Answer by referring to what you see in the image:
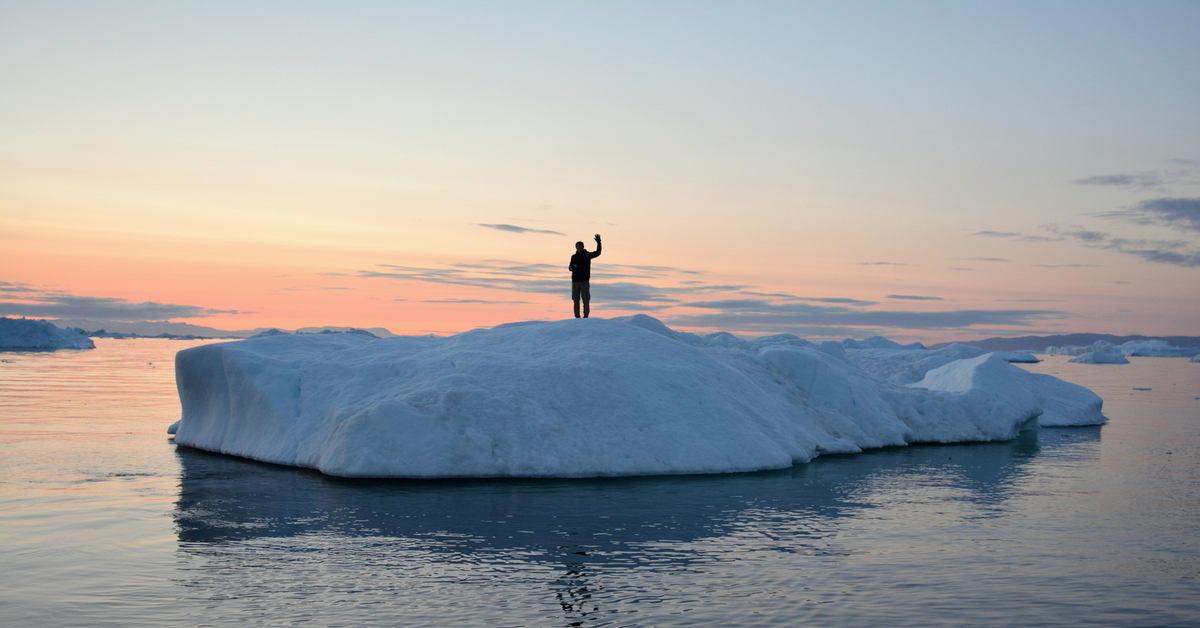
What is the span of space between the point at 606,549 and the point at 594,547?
0.60ft

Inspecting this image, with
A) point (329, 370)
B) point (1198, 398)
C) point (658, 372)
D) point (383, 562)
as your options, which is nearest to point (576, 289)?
point (658, 372)

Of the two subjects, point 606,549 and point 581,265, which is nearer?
point 606,549

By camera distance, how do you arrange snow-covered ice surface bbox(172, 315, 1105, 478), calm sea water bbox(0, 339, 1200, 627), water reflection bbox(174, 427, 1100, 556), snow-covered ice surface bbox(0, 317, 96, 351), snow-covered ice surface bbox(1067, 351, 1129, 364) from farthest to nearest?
1. snow-covered ice surface bbox(1067, 351, 1129, 364)
2. snow-covered ice surface bbox(0, 317, 96, 351)
3. snow-covered ice surface bbox(172, 315, 1105, 478)
4. water reflection bbox(174, 427, 1100, 556)
5. calm sea water bbox(0, 339, 1200, 627)

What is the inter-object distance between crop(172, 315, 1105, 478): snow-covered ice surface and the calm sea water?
82cm

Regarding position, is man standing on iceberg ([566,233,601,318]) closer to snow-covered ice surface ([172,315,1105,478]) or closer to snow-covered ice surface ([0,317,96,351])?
snow-covered ice surface ([172,315,1105,478])

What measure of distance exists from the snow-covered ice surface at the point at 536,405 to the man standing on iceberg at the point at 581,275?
174 cm

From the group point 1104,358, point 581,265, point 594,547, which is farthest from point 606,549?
point 1104,358

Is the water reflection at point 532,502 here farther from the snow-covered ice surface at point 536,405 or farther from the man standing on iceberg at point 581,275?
the man standing on iceberg at point 581,275

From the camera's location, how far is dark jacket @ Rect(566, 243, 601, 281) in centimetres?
2267

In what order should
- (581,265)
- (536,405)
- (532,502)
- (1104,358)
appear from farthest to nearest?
(1104,358) → (581,265) → (536,405) → (532,502)

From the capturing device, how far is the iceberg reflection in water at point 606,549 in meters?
8.48

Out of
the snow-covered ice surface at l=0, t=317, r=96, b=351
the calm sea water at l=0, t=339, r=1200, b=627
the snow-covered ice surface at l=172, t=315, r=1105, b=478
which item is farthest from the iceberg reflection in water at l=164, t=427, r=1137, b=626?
the snow-covered ice surface at l=0, t=317, r=96, b=351

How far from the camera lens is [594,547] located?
1084 centimetres

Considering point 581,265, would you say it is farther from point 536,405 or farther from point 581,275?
point 536,405
